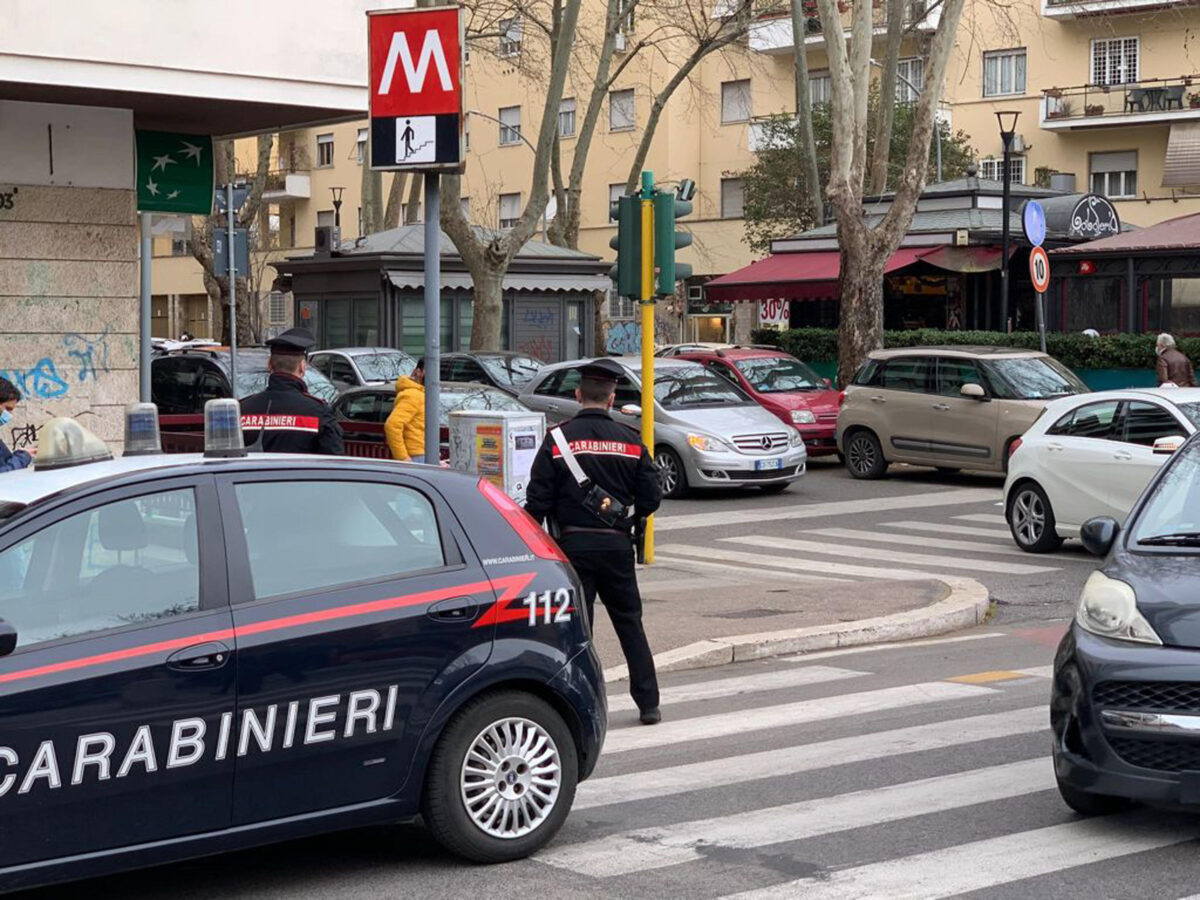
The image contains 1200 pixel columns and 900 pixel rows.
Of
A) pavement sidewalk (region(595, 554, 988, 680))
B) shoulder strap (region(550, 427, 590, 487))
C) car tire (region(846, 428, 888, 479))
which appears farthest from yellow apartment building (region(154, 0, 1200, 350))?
shoulder strap (region(550, 427, 590, 487))

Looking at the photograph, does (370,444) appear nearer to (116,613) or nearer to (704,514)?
(704,514)

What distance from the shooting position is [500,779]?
627 centimetres

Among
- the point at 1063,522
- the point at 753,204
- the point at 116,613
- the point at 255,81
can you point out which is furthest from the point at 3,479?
the point at 753,204

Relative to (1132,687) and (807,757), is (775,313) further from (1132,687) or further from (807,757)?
(1132,687)

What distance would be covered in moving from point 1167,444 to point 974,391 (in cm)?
731

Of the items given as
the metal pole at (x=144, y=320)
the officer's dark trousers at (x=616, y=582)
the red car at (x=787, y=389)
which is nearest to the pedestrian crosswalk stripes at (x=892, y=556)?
the metal pole at (x=144, y=320)

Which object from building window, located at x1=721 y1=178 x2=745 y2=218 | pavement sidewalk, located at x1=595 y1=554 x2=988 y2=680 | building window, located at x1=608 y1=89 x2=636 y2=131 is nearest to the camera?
pavement sidewalk, located at x1=595 y1=554 x2=988 y2=680

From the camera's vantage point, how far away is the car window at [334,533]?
19.4 feet

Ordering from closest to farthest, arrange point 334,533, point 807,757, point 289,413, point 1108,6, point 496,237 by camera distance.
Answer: point 334,533
point 807,757
point 289,413
point 496,237
point 1108,6

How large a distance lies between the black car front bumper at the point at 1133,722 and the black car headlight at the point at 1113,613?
0.14 feet

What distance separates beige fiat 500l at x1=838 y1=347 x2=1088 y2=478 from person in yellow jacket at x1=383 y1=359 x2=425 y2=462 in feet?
34.0

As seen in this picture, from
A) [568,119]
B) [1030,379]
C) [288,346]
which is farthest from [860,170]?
[568,119]

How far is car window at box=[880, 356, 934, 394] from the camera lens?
23.4 m

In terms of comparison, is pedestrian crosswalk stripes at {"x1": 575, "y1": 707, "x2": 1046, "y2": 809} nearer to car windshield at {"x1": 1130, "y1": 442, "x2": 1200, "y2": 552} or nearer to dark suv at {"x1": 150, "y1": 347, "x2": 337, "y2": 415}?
car windshield at {"x1": 1130, "y1": 442, "x2": 1200, "y2": 552}
